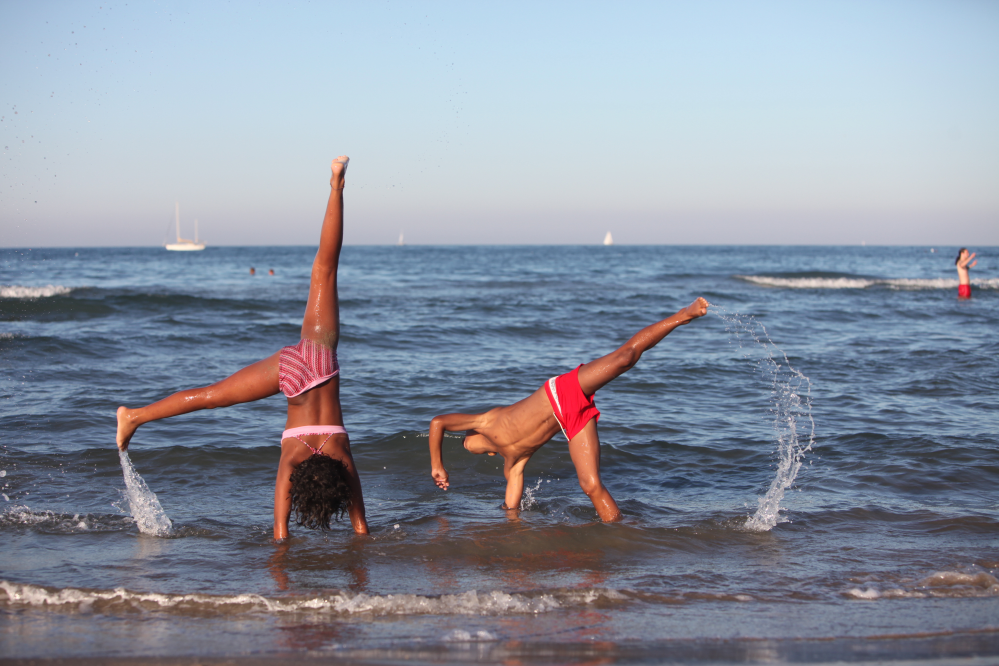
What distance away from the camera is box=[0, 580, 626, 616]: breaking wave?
440cm

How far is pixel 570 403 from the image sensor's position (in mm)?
5887

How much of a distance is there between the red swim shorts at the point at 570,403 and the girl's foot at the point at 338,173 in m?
2.16

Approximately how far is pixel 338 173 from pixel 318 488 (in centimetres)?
216

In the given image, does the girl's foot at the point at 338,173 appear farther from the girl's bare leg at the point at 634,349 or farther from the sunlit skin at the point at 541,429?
the girl's bare leg at the point at 634,349

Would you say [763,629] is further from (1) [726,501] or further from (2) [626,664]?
(1) [726,501]

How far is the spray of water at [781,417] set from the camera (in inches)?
257

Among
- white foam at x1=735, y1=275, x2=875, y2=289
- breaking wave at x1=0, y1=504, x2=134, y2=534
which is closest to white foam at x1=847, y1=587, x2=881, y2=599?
breaking wave at x1=0, y1=504, x2=134, y2=534

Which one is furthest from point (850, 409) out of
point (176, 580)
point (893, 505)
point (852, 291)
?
point (852, 291)

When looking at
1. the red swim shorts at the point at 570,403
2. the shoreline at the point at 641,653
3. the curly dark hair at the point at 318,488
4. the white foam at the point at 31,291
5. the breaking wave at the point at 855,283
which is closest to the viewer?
the shoreline at the point at 641,653

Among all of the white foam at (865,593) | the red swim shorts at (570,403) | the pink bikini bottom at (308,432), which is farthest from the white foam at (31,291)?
the white foam at (865,593)

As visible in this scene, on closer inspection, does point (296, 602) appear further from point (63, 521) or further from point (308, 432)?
point (63, 521)

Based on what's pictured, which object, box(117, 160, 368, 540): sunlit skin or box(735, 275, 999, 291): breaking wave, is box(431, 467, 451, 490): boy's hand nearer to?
box(117, 160, 368, 540): sunlit skin

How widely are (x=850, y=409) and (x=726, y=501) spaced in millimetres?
4413

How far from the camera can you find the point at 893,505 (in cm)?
671
